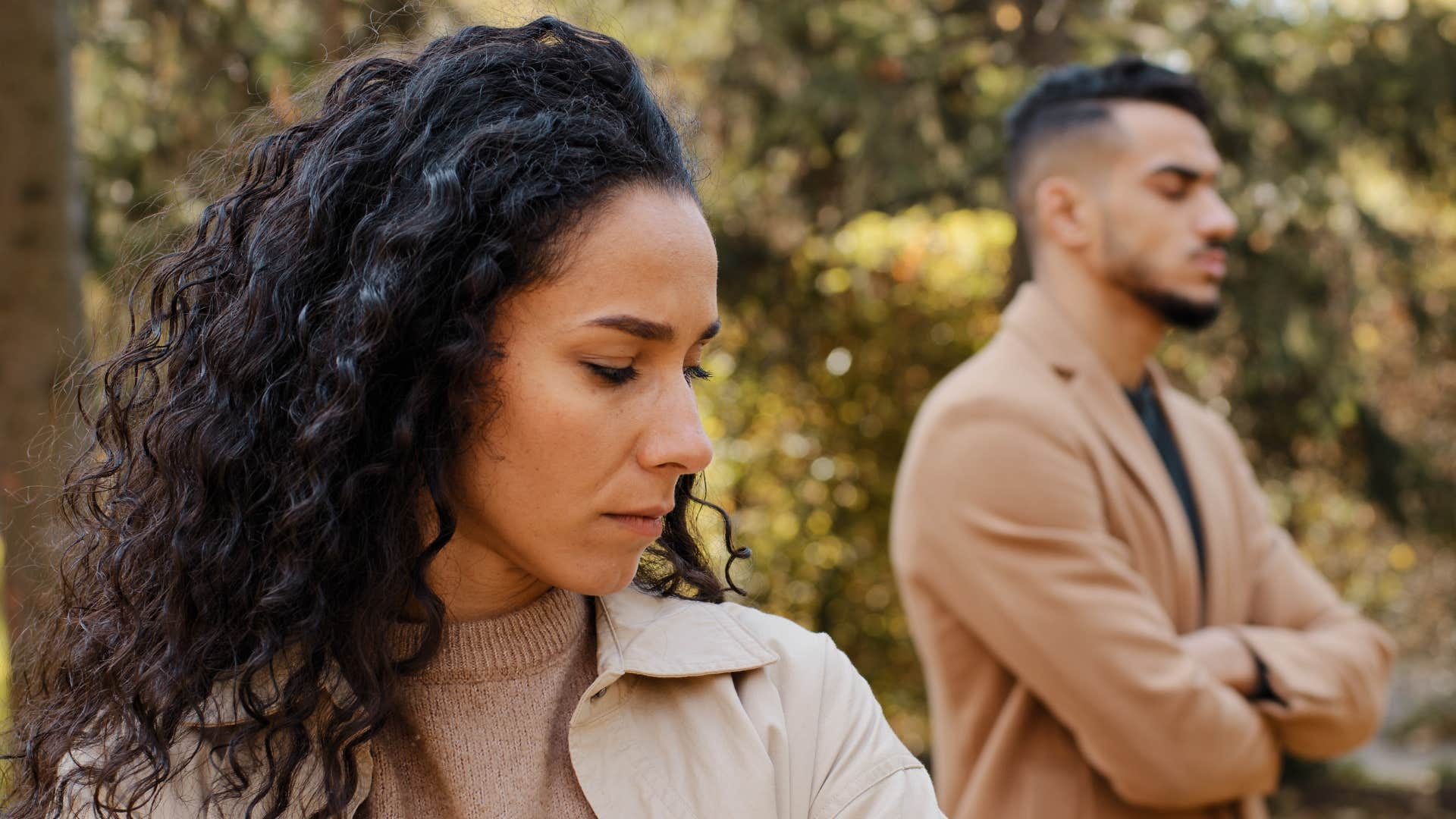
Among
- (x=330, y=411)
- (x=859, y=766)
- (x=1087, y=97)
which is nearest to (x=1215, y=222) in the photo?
(x=1087, y=97)

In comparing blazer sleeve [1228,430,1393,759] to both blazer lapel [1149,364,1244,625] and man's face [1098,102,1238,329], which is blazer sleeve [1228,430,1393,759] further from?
man's face [1098,102,1238,329]

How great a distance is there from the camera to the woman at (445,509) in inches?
61.1

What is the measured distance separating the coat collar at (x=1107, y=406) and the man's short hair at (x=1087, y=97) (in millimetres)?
440

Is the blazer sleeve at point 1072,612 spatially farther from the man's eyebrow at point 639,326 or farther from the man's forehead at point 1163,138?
the man's eyebrow at point 639,326

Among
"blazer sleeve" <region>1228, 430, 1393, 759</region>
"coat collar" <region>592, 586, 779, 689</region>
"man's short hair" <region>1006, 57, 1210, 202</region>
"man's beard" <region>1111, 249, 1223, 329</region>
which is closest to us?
"coat collar" <region>592, 586, 779, 689</region>

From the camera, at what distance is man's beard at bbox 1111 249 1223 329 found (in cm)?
305

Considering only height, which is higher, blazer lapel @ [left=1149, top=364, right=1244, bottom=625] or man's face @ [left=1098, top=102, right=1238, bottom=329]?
man's face @ [left=1098, top=102, right=1238, bottom=329]

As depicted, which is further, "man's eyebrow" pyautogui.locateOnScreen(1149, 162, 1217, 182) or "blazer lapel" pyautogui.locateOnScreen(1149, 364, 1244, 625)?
"man's eyebrow" pyautogui.locateOnScreen(1149, 162, 1217, 182)

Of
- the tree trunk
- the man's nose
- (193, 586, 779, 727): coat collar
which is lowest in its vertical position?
the tree trunk

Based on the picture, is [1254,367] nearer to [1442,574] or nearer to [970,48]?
[970,48]

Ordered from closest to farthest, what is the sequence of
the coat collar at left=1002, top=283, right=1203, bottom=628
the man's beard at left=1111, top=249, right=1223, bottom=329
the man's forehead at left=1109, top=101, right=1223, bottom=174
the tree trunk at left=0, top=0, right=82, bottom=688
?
the coat collar at left=1002, top=283, right=1203, bottom=628 → the man's beard at left=1111, top=249, right=1223, bottom=329 → the man's forehead at left=1109, top=101, right=1223, bottom=174 → the tree trunk at left=0, top=0, right=82, bottom=688

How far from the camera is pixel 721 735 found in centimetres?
163

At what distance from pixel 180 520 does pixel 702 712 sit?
0.66 meters

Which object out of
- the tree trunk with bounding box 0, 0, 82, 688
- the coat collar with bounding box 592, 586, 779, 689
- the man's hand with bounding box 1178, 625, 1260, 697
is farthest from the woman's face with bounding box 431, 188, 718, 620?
the tree trunk with bounding box 0, 0, 82, 688
